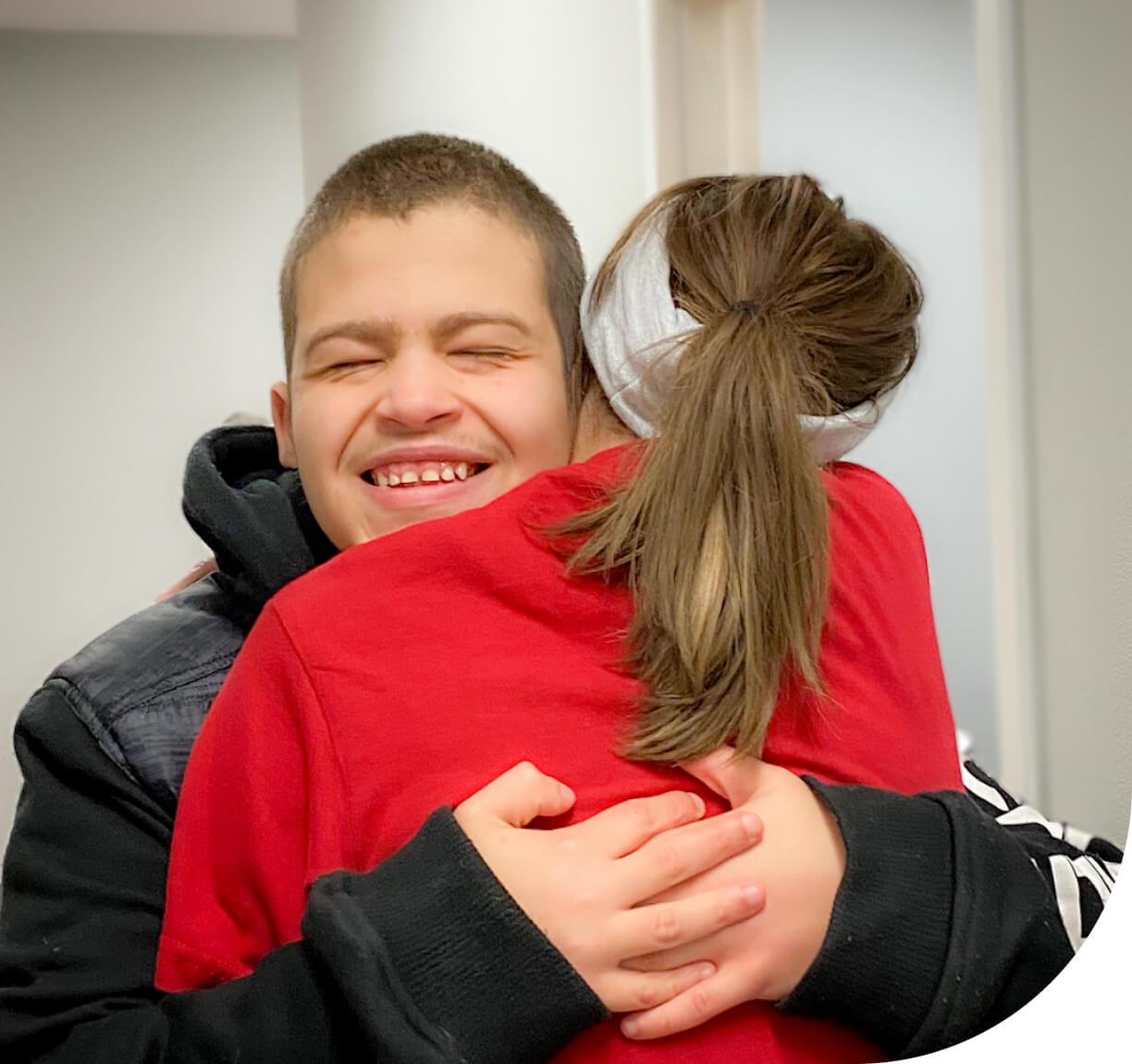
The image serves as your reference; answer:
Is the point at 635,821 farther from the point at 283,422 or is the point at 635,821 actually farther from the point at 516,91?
the point at 516,91

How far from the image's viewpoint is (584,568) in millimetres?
615

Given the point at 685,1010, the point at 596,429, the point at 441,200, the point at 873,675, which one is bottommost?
the point at 685,1010

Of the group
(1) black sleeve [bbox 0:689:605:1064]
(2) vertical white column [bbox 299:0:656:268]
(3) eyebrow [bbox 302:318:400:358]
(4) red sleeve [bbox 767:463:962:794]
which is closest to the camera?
(1) black sleeve [bbox 0:689:605:1064]

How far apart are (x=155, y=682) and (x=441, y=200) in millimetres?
302

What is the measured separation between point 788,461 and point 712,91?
2.16 feet

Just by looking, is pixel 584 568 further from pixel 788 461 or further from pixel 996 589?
pixel 996 589

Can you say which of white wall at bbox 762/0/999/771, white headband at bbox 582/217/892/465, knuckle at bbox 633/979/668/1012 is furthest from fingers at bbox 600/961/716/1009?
white wall at bbox 762/0/999/771

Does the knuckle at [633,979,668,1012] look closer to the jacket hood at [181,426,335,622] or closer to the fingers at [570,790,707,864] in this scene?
the fingers at [570,790,707,864]

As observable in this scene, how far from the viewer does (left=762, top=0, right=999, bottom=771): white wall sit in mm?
1586

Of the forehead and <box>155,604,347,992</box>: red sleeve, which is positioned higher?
the forehead

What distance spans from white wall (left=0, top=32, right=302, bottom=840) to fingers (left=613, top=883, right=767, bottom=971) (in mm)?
549

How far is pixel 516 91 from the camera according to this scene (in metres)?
1.14

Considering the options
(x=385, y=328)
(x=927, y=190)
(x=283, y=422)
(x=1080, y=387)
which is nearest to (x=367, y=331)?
(x=385, y=328)

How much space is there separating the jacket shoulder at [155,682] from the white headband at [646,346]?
0.26m
